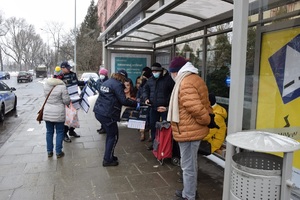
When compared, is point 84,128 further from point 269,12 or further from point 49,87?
point 269,12

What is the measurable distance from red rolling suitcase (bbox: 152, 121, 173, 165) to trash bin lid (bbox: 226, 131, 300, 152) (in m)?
2.05

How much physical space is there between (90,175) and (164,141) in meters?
1.34

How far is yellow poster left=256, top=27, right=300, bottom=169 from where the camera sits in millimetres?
3152

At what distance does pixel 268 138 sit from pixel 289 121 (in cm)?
118

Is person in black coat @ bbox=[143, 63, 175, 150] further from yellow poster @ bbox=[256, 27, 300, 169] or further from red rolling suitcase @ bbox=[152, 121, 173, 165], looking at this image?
yellow poster @ bbox=[256, 27, 300, 169]

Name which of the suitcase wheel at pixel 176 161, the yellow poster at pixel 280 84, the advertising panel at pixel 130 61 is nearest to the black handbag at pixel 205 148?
the yellow poster at pixel 280 84

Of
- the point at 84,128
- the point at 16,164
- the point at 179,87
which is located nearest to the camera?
the point at 179,87

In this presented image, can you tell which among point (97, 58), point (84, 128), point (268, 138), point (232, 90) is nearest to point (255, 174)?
point (268, 138)

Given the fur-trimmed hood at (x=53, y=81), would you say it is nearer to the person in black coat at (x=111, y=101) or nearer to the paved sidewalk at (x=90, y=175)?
the person in black coat at (x=111, y=101)

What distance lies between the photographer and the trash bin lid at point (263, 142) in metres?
2.12

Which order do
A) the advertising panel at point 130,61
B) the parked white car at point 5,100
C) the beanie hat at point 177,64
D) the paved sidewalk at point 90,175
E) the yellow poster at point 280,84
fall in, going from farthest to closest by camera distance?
the parked white car at point 5,100
the advertising panel at point 130,61
the paved sidewalk at point 90,175
the beanie hat at point 177,64
the yellow poster at point 280,84

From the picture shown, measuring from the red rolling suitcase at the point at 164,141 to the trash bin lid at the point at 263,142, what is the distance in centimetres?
205

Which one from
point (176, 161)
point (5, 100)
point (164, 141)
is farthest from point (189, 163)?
point (5, 100)

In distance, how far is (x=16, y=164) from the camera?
4.84 meters
